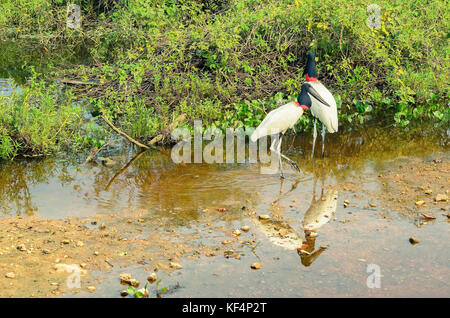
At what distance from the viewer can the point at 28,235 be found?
217 inches

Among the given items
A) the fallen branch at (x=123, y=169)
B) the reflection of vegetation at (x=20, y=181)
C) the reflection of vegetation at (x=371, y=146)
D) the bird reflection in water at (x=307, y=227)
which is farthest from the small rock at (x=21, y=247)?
the reflection of vegetation at (x=371, y=146)

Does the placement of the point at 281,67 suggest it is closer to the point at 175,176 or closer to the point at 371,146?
the point at 371,146

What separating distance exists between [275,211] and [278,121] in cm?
162

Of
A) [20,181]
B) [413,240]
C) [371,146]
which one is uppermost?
[371,146]

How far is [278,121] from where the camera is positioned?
748 centimetres

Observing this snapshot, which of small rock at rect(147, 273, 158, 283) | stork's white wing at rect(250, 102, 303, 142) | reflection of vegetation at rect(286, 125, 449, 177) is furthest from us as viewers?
reflection of vegetation at rect(286, 125, 449, 177)

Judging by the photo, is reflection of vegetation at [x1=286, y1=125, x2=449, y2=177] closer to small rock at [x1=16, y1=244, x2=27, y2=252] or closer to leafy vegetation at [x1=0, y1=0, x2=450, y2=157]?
leafy vegetation at [x1=0, y1=0, x2=450, y2=157]

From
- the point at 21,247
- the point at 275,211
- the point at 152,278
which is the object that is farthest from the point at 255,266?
the point at 21,247

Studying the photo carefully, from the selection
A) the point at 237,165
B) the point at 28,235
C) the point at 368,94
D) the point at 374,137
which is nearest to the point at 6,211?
the point at 28,235

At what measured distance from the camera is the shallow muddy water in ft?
15.5

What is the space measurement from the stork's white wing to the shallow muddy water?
46 centimetres

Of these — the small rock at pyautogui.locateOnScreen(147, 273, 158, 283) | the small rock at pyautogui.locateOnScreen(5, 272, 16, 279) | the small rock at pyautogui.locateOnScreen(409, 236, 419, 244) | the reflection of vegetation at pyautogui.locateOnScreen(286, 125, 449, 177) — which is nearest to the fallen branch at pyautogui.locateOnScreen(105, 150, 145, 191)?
the reflection of vegetation at pyautogui.locateOnScreen(286, 125, 449, 177)

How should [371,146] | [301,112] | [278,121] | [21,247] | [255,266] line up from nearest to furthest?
[255,266]
[21,247]
[278,121]
[301,112]
[371,146]
